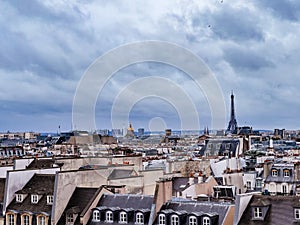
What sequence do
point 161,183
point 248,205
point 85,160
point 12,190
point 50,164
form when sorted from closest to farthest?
1. point 248,205
2. point 161,183
3. point 12,190
4. point 50,164
5. point 85,160

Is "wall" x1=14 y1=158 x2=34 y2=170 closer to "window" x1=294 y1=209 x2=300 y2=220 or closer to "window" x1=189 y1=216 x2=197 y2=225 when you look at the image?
"window" x1=189 y1=216 x2=197 y2=225

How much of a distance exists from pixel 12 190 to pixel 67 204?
5.82 m

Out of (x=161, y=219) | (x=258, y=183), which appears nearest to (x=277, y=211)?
(x=161, y=219)

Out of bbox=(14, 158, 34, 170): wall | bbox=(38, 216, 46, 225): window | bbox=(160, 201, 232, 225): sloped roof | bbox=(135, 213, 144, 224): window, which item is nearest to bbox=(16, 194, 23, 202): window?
bbox=(38, 216, 46, 225): window

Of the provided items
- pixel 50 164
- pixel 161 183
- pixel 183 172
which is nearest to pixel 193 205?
pixel 161 183

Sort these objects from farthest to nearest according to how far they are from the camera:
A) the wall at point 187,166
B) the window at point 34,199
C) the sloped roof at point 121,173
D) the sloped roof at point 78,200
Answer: the wall at point 187,166 → the sloped roof at point 121,173 → the window at point 34,199 → the sloped roof at point 78,200

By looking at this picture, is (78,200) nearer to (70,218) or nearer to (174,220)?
(70,218)

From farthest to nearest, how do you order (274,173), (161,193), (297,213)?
(274,173) → (161,193) → (297,213)

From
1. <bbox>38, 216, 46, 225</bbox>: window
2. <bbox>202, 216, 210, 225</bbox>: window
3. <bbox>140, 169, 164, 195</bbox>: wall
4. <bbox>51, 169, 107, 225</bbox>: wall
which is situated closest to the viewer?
<bbox>202, 216, 210, 225</bbox>: window

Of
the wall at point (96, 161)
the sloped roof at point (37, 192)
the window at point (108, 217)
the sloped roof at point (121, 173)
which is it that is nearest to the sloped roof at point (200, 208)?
the window at point (108, 217)

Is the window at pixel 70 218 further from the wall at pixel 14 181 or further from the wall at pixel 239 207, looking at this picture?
the wall at pixel 239 207

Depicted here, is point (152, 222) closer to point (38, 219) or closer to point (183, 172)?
point (38, 219)

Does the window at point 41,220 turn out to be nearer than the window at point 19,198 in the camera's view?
Yes

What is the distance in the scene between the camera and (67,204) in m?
43.4
